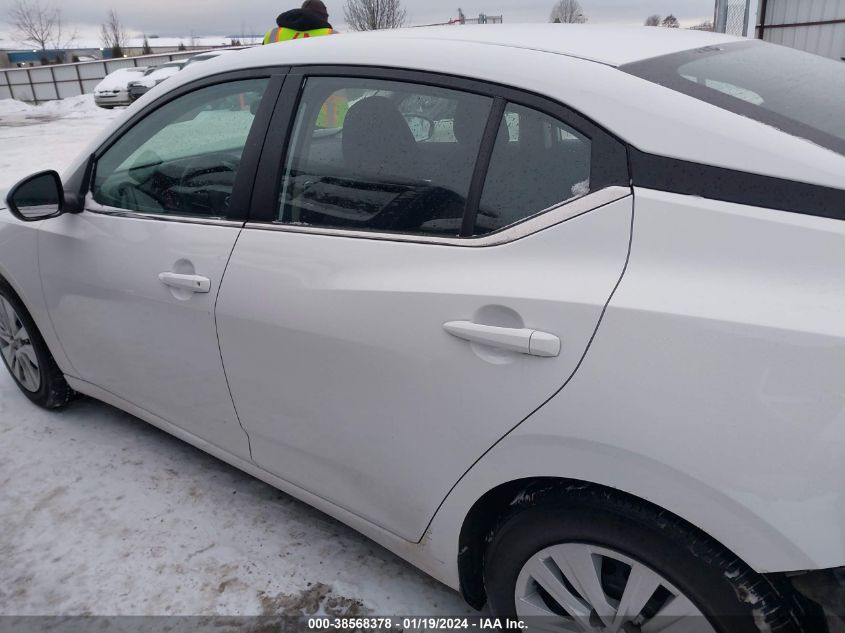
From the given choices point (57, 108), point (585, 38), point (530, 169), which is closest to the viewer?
point (530, 169)

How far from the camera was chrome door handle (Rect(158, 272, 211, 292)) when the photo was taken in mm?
2088

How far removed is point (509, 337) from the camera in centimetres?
144

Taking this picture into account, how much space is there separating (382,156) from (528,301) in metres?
0.68

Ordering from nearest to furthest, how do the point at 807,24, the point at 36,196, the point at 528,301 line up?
the point at 528,301
the point at 36,196
the point at 807,24

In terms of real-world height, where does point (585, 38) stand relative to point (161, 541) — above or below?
above

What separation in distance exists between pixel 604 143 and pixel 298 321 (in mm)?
928

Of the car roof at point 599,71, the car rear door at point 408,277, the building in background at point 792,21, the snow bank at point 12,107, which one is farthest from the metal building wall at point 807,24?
the snow bank at point 12,107

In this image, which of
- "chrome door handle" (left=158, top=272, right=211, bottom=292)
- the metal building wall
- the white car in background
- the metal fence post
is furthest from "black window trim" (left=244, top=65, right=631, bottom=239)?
the metal fence post

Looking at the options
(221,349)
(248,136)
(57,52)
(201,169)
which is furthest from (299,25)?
(57,52)

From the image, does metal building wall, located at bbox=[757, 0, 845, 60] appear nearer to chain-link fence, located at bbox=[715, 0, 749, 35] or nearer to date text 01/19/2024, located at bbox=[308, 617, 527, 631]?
chain-link fence, located at bbox=[715, 0, 749, 35]

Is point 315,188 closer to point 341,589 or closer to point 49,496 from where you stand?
point 341,589

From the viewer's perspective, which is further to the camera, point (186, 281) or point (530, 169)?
point (186, 281)

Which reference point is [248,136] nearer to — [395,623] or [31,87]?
[395,623]

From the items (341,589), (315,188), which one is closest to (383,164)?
(315,188)
